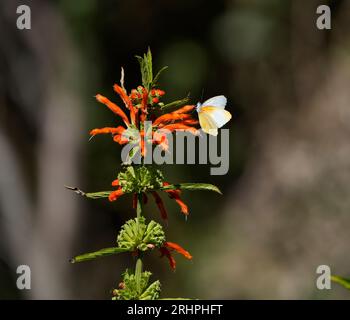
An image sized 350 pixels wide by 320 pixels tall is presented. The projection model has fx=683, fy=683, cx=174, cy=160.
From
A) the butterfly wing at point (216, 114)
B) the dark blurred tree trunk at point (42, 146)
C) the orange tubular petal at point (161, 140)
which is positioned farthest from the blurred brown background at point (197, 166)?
the orange tubular petal at point (161, 140)

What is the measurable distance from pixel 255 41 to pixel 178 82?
3.42 feet

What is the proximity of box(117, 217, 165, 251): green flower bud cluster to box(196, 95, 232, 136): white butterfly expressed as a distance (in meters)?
0.47

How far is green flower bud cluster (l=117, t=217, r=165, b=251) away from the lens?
1515mm

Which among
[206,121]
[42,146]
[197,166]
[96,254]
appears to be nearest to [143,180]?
[96,254]

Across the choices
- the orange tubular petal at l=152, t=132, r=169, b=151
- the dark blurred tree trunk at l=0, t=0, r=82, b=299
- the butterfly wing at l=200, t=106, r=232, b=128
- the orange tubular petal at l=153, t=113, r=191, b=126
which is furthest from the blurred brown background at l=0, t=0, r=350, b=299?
the orange tubular petal at l=152, t=132, r=169, b=151

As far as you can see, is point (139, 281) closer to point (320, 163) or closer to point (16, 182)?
point (16, 182)

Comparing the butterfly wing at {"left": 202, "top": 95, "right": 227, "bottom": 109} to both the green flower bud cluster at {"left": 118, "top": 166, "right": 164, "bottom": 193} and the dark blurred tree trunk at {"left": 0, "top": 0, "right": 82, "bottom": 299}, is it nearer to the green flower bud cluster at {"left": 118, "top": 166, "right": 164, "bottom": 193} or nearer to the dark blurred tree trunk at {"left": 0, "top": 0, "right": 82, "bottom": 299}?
the green flower bud cluster at {"left": 118, "top": 166, "right": 164, "bottom": 193}

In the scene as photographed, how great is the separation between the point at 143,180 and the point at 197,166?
5.86m

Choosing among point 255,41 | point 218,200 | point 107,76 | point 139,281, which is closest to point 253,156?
point 218,200

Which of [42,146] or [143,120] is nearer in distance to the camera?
[143,120]

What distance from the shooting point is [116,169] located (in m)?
7.21

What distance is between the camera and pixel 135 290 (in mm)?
1437

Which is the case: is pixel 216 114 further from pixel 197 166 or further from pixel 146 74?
pixel 197 166

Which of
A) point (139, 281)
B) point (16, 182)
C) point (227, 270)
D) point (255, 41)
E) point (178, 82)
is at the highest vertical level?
point (255, 41)
